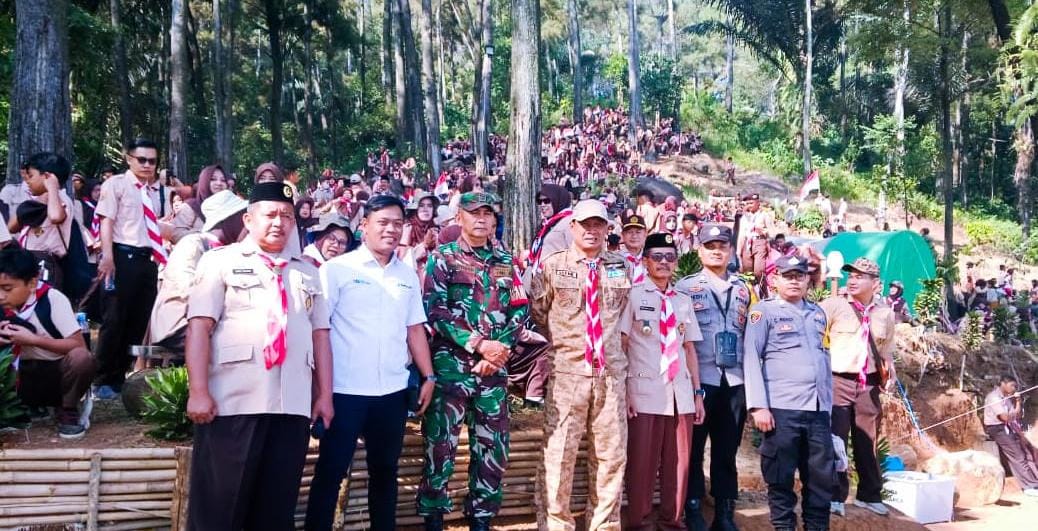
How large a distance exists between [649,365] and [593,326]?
A: 57cm

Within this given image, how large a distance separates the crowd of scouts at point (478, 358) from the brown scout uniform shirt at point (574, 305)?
1cm

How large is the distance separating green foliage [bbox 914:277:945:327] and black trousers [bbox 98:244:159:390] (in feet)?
38.7

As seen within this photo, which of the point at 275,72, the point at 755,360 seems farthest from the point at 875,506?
the point at 275,72

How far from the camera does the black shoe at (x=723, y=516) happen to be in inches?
221

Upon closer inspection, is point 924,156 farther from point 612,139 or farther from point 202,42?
point 202,42

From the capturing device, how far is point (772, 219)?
84.0ft

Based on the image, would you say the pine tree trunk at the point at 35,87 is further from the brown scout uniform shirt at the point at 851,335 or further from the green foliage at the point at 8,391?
the brown scout uniform shirt at the point at 851,335

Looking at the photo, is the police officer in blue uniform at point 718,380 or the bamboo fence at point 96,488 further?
the police officer in blue uniform at point 718,380

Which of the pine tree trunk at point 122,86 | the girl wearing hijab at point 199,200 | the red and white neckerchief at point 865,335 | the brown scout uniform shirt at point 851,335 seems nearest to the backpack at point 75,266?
the girl wearing hijab at point 199,200

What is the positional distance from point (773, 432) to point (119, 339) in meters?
4.48

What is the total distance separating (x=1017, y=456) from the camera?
34.8 feet

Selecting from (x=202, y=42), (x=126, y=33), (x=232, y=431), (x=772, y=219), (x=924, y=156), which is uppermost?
(x=202, y=42)

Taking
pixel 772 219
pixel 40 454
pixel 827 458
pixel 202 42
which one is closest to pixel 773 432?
pixel 827 458

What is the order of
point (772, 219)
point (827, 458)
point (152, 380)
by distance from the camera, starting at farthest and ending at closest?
point (772, 219) → point (827, 458) → point (152, 380)
